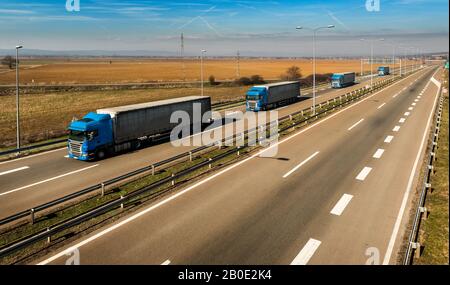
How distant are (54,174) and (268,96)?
33.1m

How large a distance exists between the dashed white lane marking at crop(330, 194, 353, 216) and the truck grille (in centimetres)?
1766

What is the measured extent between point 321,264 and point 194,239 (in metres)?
4.75

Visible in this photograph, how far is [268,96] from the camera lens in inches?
1960

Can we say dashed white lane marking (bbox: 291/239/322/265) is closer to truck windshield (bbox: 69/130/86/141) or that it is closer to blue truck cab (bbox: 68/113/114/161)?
blue truck cab (bbox: 68/113/114/161)

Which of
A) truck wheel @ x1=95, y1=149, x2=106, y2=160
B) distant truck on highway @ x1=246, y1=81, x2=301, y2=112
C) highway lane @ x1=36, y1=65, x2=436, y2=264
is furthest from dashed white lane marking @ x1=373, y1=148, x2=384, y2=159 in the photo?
distant truck on highway @ x1=246, y1=81, x2=301, y2=112

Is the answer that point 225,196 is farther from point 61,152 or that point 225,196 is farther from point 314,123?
point 314,123

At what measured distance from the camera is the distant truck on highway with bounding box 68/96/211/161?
992 inches

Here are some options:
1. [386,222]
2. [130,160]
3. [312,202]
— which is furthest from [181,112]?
[386,222]

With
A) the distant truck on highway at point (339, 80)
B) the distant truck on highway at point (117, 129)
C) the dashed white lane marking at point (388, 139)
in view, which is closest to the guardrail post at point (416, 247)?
the dashed white lane marking at point (388, 139)

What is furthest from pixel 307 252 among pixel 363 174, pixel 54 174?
pixel 54 174

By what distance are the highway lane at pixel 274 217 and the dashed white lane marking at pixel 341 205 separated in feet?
0.30

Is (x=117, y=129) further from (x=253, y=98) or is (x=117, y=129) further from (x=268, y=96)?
(x=268, y=96)

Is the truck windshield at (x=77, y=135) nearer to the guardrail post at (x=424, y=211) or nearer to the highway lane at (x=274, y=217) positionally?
the highway lane at (x=274, y=217)

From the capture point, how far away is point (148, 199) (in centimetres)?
1788
